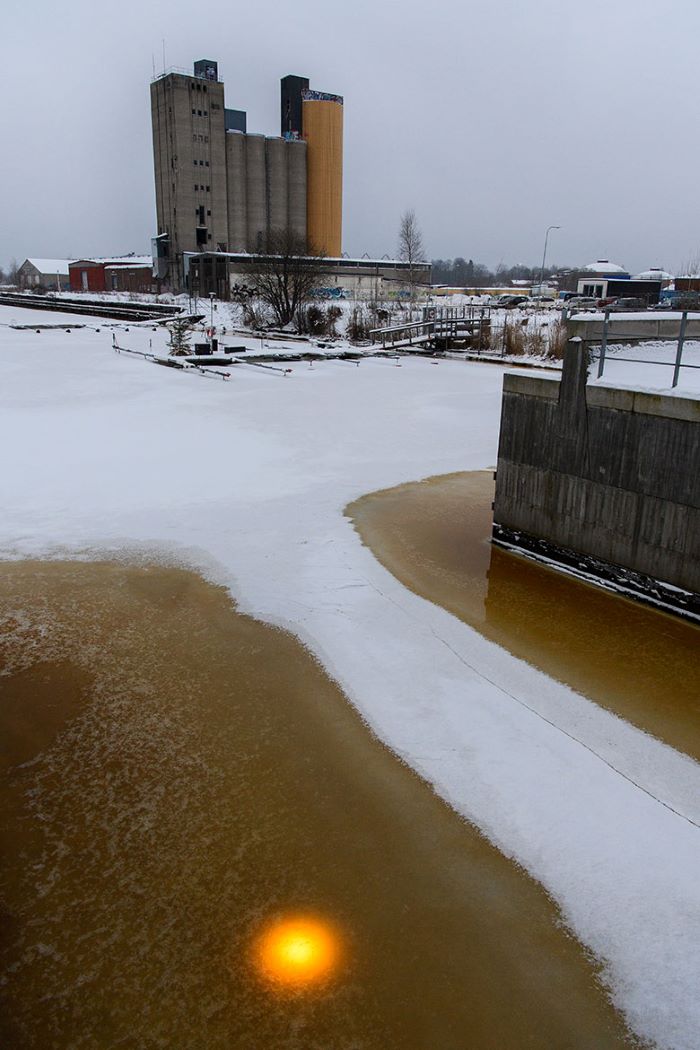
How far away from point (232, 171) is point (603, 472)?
8956 centimetres

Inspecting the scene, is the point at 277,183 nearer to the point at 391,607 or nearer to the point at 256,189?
the point at 256,189

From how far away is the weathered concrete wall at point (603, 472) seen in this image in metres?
9.00

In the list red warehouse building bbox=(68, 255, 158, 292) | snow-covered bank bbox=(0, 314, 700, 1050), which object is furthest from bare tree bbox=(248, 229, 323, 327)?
red warehouse building bbox=(68, 255, 158, 292)

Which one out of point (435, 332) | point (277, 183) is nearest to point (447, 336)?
point (435, 332)

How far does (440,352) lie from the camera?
132ft

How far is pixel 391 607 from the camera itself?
9062 millimetres

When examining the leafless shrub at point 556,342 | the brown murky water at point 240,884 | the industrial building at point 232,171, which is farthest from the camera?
the industrial building at point 232,171

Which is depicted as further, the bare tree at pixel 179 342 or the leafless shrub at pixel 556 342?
the leafless shrub at pixel 556 342

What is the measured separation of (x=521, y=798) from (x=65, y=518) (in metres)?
8.78

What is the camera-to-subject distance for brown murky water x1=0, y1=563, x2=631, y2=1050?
4.09m

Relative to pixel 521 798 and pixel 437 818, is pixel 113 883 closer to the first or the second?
pixel 437 818

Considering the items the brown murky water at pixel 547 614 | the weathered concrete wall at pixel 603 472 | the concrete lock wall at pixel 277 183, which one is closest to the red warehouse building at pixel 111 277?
the concrete lock wall at pixel 277 183

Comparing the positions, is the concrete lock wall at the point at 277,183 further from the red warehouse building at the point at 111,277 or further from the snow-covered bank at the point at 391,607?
the snow-covered bank at the point at 391,607

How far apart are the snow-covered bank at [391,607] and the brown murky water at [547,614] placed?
1.17ft
